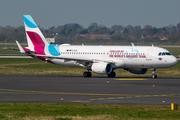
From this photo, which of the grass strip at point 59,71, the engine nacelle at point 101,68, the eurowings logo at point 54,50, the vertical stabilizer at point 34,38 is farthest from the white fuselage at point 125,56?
the grass strip at point 59,71

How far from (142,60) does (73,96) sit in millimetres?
20549

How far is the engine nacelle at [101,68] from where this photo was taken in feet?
151

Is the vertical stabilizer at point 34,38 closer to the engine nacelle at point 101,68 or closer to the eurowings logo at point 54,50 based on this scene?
the eurowings logo at point 54,50

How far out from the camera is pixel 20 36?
18500 cm

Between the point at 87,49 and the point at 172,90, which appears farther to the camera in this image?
the point at 87,49

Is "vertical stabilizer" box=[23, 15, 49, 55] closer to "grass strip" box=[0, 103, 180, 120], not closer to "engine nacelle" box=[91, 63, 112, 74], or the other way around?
"engine nacelle" box=[91, 63, 112, 74]

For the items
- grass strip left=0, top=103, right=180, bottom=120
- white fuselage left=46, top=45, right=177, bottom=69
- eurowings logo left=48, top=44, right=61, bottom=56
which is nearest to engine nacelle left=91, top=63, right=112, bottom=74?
white fuselage left=46, top=45, right=177, bottom=69

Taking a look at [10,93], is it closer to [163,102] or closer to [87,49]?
[163,102]

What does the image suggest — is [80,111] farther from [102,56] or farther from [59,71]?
[59,71]

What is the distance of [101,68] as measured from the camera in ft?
151

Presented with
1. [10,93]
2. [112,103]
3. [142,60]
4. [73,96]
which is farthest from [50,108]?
[142,60]

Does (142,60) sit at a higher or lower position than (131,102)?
higher

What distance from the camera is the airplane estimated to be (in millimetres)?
46562

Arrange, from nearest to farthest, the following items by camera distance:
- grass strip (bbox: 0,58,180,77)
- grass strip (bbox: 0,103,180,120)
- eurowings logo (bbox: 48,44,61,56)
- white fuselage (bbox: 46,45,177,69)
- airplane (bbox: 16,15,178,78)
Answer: grass strip (bbox: 0,103,180,120), white fuselage (bbox: 46,45,177,69), airplane (bbox: 16,15,178,78), eurowings logo (bbox: 48,44,61,56), grass strip (bbox: 0,58,180,77)
